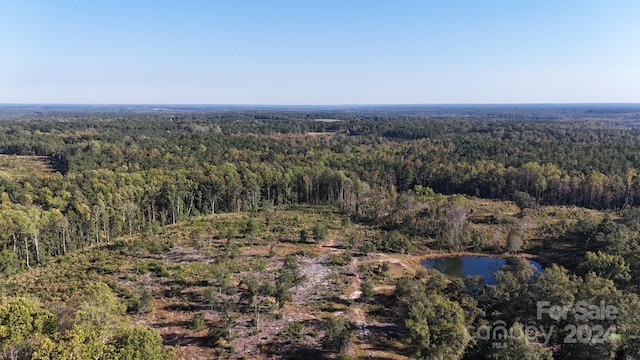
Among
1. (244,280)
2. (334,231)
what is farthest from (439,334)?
(334,231)

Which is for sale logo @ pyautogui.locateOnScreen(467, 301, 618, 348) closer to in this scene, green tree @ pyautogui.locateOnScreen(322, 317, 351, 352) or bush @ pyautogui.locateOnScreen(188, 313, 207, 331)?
green tree @ pyautogui.locateOnScreen(322, 317, 351, 352)

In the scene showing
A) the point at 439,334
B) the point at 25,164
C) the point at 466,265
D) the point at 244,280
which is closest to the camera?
the point at 439,334

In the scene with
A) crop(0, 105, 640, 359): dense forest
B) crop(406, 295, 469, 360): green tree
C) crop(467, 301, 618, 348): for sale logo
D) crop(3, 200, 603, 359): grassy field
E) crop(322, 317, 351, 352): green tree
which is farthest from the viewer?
crop(3, 200, 603, 359): grassy field

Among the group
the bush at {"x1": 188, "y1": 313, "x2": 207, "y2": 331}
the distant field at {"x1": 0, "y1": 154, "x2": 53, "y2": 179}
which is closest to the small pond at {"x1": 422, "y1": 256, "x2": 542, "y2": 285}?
the bush at {"x1": 188, "y1": 313, "x2": 207, "y2": 331}

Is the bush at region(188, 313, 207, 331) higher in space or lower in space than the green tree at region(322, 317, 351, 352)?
lower

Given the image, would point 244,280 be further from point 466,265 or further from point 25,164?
point 25,164

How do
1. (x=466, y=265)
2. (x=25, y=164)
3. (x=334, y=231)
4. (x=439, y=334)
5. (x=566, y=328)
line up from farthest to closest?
(x=25, y=164) → (x=334, y=231) → (x=466, y=265) → (x=566, y=328) → (x=439, y=334)

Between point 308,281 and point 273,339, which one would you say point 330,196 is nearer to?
point 308,281

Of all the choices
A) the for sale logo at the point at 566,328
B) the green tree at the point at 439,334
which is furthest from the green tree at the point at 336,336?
the for sale logo at the point at 566,328
